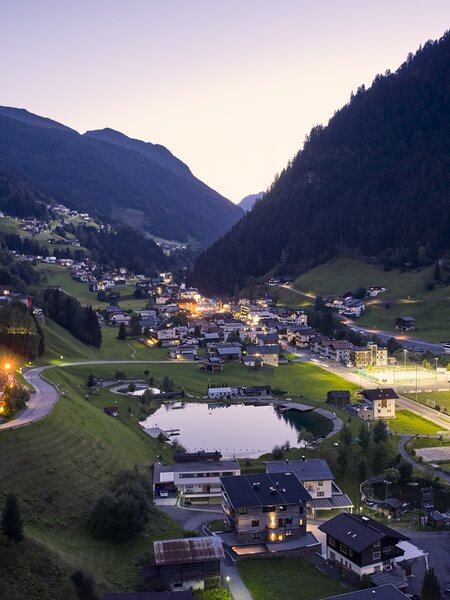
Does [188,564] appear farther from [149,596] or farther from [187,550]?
[149,596]

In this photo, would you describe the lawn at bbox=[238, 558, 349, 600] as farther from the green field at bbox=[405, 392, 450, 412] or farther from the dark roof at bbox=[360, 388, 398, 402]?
the green field at bbox=[405, 392, 450, 412]

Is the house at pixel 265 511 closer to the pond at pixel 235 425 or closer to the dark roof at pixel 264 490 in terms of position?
the dark roof at pixel 264 490

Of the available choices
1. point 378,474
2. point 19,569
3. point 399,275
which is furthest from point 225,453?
point 399,275

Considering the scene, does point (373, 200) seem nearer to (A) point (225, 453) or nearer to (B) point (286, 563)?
(A) point (225, 453)

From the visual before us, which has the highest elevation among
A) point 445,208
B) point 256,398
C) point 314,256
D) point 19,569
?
point 445,208

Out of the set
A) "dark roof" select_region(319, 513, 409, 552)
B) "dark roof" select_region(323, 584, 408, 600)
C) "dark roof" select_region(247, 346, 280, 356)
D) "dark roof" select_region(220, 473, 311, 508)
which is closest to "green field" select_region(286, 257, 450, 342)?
"dark roof" select_region(247, 346, 280, 356)

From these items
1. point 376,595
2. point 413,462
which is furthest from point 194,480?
point 413,462
